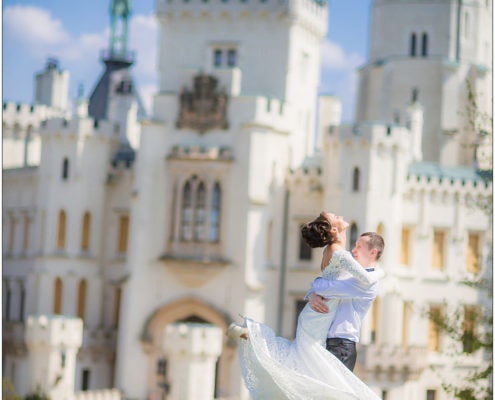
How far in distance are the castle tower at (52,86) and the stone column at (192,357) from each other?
47.3ft

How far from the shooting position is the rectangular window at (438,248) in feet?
132

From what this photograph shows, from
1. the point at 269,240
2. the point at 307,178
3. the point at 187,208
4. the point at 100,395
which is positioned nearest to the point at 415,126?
the point at 307,178

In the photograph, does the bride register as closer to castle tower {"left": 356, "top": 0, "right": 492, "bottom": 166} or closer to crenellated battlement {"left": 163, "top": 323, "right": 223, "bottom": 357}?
crenellated battlement {"left": 163, "top": 323, "right": 223, "bottom": 357}

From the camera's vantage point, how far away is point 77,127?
4138cm

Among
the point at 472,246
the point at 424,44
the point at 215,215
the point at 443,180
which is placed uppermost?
the point at 424,44

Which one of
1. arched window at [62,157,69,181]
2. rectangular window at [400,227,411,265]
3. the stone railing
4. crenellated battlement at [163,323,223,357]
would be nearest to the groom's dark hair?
crenellated battlement at [163,323,223,357]

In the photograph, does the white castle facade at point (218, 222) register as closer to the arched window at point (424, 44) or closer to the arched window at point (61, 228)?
the arched window at point (61, 228)

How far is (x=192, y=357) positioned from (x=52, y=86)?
15.8 meters

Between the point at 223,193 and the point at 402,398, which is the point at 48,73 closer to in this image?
the point at 223,193

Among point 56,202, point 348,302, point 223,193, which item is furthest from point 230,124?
point 348,302

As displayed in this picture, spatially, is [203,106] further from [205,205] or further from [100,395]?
[100,395]

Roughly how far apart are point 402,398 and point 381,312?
2.37 meters

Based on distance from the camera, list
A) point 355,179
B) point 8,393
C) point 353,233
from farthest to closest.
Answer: point 355,179
point 353,233
point 8,393

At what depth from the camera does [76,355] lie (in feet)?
132
